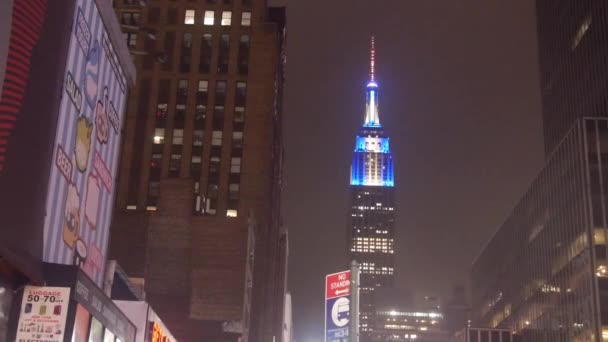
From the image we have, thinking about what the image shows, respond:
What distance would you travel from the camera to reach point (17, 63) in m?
16.1

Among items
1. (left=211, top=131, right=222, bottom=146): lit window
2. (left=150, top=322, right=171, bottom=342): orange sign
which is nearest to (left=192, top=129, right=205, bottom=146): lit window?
(left=211, top=131, right=222, bottom=146): lit window

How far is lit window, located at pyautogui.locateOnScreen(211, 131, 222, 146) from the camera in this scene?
3866 inches

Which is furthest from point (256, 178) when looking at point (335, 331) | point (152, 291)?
point (335, 331)

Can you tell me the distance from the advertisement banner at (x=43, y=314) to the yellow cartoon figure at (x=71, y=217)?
3375 mm

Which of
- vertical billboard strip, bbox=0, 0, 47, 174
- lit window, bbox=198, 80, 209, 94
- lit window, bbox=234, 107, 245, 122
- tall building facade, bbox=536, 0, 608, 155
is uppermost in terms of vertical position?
tall building facade, bbox=536, 0, 608, 155

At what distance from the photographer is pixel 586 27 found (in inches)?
5069

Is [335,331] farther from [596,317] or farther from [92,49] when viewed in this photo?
[596,317]

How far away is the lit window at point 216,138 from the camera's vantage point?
98.2 metres

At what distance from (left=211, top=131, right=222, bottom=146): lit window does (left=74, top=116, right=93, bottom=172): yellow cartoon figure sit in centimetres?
7655

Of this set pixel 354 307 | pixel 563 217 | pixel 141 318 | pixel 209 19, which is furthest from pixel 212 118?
pixel 354 307

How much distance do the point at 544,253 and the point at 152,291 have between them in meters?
68.7

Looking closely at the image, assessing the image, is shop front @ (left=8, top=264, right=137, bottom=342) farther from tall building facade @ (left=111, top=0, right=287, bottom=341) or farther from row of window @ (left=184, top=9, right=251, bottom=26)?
row of window @ (left=184, top=9, right=251, bottom=26)

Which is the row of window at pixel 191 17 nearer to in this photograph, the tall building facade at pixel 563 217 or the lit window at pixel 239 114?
the lit window at pixel 239 114

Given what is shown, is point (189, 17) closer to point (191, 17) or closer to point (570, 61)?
point (191, 17)
